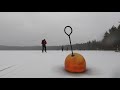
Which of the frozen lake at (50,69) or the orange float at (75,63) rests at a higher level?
the orange float at (75,63)

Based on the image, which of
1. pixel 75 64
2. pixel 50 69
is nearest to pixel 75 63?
pixel 75 64

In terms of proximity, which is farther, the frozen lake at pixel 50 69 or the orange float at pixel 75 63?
the orange float at pixel 75 63

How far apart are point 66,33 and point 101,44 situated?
46.4 m

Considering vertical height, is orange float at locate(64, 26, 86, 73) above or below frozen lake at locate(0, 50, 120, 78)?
above

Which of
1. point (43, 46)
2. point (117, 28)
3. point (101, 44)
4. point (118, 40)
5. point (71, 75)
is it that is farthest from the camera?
point (101, 44)

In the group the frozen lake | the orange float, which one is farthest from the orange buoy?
the frozen lake

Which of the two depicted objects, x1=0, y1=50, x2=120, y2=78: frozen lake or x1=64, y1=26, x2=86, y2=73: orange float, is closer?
x1=0, y1=50, x2=120, y2=78: frozen lake

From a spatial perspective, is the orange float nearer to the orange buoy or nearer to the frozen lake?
the orange buoy

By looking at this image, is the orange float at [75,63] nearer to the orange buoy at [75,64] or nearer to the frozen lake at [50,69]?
the orange buoy at [75,64]

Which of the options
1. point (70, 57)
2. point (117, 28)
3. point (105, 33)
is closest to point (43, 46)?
point (70, 57)

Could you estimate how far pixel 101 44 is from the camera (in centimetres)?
5034

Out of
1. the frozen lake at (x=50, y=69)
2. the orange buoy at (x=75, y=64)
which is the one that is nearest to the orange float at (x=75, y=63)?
the orange buoy at (x=75, y=64)

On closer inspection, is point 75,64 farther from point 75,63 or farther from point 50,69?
point 50,69

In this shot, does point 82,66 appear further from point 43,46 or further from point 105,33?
point 105,33
